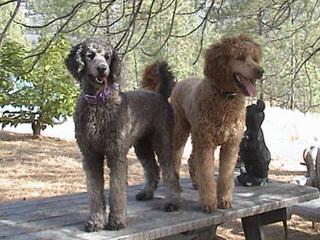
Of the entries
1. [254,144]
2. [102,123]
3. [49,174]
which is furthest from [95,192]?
[49,174]

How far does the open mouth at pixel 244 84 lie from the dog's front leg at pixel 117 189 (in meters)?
0.59

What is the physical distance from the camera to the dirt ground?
13.3 feet

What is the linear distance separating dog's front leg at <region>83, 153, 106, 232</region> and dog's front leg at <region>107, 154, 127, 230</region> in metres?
0.04

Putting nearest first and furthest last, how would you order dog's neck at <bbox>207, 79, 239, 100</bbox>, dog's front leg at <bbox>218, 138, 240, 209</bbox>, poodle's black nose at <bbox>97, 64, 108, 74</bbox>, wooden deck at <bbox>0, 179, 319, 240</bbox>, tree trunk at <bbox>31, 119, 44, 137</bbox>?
poodle's black nose at <bbox>97, 64, 108, 74</bbox>, wooden deck at <bbox>0, 179, 319, 240</bbox>, dog's neck at <bbox>207, 79, 239, 100</bbox>, dog's front leg at <bbox>218, 138, 240, 209</bbox>, tree trunk at <bbox>31, 119, 44, 137</bbox>

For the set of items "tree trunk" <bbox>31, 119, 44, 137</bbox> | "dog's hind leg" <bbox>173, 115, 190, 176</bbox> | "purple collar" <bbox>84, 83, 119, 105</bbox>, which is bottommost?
"dog's hind leg" <bbox>173, 115, 190, 176</bbox>

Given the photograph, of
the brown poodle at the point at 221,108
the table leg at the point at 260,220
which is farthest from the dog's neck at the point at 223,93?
the table leg at the point at 260,220

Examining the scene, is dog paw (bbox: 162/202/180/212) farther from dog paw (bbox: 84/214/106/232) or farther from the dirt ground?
the dirt ground

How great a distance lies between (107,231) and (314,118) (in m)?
8.03

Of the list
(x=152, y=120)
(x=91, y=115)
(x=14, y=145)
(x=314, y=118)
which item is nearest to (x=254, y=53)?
(x=152, y=120)

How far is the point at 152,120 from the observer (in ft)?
8.04

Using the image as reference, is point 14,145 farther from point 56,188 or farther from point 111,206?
point 111,206

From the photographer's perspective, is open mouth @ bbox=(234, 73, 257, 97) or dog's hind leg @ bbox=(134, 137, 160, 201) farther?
dog's hind leg @ bbox=(134, 137, 160, 201)

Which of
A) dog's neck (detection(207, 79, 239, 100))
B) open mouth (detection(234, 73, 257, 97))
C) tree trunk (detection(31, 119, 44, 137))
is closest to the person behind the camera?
open mouth (detection(234, 73, 257, 97))

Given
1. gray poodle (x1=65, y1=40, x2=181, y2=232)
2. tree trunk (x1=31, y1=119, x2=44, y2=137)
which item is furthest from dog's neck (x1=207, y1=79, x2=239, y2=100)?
tree trunk (x1=31, y1=119, x2=44, y2=137)
